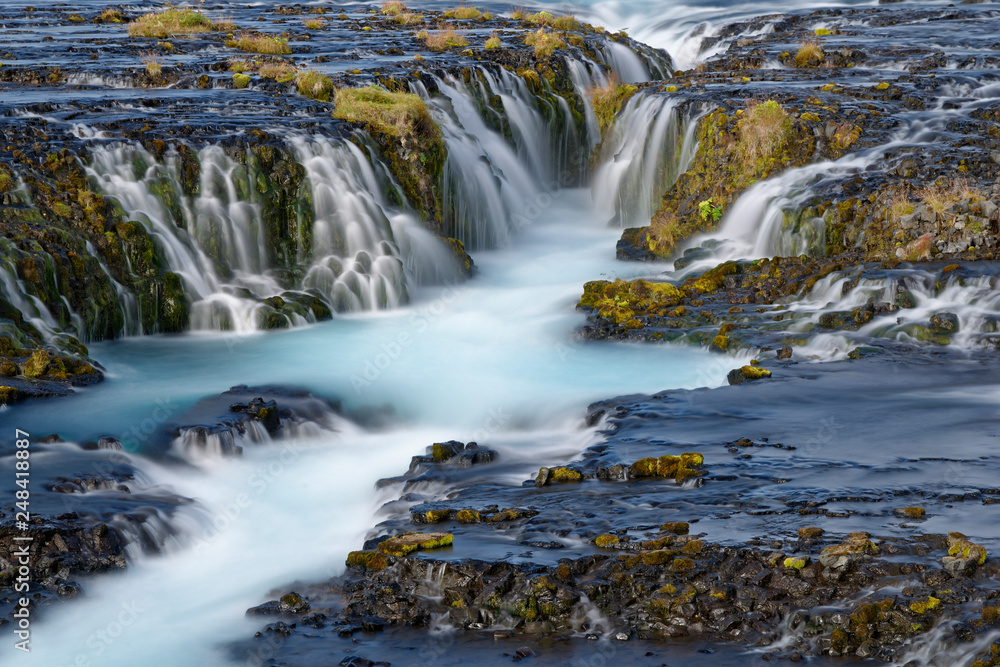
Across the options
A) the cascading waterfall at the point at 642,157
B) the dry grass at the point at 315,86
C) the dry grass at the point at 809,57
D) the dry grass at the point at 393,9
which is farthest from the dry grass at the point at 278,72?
the dry grass at the point at 809,57

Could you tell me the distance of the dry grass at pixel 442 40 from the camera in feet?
90.2

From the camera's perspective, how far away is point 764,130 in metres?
18.6

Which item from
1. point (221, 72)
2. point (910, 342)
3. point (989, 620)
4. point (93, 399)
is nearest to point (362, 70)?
point (221, 72)

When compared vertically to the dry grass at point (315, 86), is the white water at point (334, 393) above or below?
below

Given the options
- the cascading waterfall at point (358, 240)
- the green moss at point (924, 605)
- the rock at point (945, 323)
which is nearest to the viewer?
the green moss at point (924, 605)

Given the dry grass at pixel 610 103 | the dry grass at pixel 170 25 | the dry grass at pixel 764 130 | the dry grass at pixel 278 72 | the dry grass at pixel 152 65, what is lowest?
the dry grass at pixel 764 130

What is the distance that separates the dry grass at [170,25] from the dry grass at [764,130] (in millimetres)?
16818

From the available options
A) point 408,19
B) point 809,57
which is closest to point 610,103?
point 809,57

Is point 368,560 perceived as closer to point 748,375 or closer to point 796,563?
point 796,563

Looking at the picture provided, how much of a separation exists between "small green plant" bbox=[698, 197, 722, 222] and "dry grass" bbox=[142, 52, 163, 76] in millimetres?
12312

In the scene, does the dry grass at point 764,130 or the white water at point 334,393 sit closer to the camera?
the white water at point 334,393

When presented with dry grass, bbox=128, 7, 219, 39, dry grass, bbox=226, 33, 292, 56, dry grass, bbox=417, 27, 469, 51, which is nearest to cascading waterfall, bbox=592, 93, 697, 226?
dry grass, bbox=417, 27, 469, 51

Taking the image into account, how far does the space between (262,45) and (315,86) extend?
5139 mm

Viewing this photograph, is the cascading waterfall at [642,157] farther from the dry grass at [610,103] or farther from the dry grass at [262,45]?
the dry grass at [262,45]
